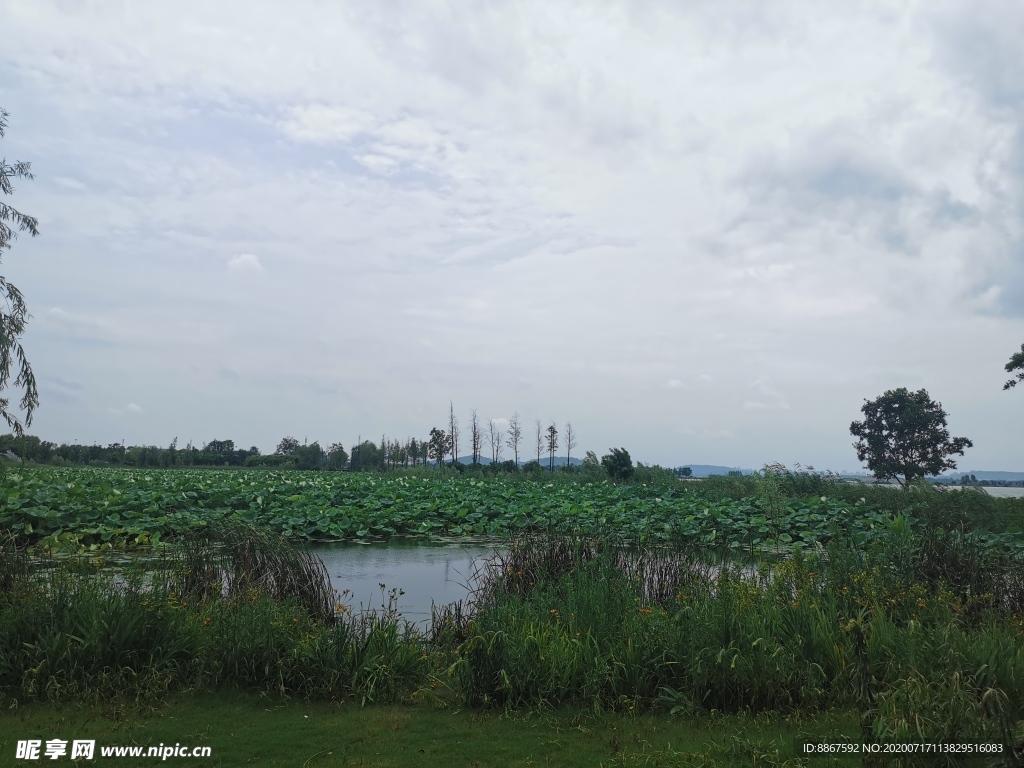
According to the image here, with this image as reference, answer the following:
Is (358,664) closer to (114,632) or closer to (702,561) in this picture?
(114,632)

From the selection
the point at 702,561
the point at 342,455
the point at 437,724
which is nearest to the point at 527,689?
the point at 437,724

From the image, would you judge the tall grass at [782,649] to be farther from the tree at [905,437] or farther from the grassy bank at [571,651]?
the tree at [905,437]

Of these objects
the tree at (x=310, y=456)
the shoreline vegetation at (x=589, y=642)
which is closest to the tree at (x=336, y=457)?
the tree at (x=310, y=456)

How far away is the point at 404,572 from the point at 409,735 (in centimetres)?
699

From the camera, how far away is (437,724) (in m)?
4.75

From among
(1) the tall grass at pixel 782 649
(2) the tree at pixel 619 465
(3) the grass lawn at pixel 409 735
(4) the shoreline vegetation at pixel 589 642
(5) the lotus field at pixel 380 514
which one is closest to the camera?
(3) the grass lawn at pixel 409 735

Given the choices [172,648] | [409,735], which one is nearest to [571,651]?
[409,735]

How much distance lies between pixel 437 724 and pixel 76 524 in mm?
11562

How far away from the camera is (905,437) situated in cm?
3872

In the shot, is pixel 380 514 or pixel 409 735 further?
pixel 380 514

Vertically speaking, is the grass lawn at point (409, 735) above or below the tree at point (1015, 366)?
below

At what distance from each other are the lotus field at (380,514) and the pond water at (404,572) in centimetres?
126

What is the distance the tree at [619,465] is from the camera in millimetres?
30062

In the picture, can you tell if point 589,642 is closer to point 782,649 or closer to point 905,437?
point 782,649
